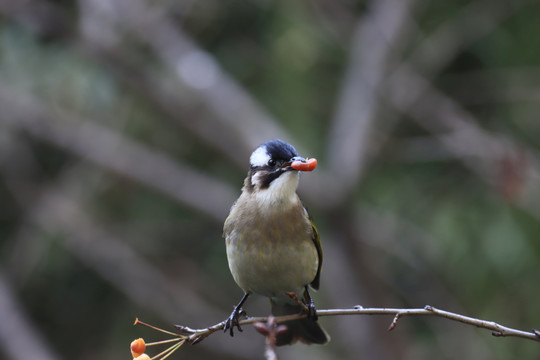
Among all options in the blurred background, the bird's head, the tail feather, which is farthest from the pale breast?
the blurred background

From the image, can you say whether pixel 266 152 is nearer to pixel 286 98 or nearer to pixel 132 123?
pixel 286 98

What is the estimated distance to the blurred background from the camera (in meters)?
6.54

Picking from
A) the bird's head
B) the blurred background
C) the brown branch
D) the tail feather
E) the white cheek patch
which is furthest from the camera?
→ the blurred background

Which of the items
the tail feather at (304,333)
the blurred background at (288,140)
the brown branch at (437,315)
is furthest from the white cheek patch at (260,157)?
the blurred background at (288,140)

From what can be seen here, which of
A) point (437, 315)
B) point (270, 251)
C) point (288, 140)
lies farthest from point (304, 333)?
point (288, 140)

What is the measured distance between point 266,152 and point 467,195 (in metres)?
4.25

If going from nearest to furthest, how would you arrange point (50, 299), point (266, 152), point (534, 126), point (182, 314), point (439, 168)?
1. point (266, 152)
2. point (534, 126)
3. point (439, 168)
4. point (182, 314)
5. point (50, 299)

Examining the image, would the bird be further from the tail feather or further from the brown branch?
the brown branch

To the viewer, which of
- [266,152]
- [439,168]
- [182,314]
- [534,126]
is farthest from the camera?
[182,314]

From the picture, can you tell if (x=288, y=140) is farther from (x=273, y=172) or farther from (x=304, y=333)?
(x=273, y=172)

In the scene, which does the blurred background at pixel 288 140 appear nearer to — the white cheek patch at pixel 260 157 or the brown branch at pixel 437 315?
the white cheek patch at pixel 260 157

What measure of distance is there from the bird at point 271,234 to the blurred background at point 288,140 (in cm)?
251

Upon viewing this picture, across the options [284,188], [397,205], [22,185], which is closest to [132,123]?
[22,185]

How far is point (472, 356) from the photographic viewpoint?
7.15 meters
